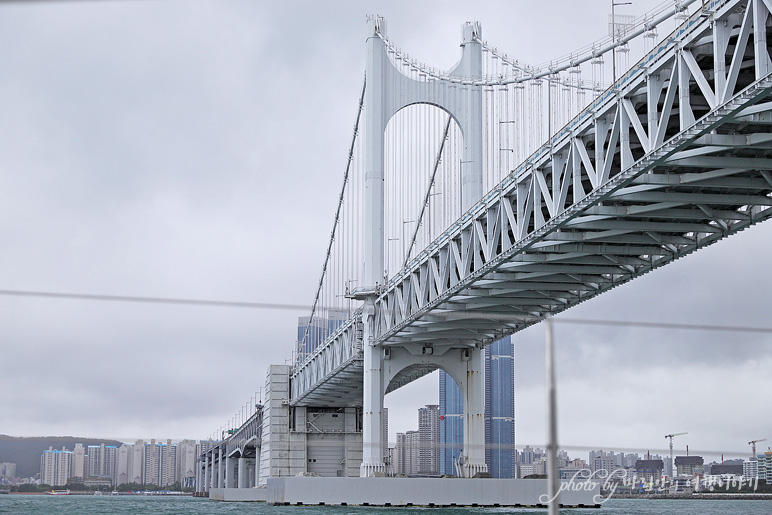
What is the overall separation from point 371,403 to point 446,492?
637 centimetres

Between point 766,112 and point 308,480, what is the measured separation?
112ft

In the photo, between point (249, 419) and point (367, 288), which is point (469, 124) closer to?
point (367, 288)

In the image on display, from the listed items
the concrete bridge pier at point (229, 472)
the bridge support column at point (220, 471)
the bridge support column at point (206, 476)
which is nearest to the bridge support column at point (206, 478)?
the bridge support column at point (206, 476)

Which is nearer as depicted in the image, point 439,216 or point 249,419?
point 439,216

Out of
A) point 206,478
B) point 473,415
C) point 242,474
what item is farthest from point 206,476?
point 473,415

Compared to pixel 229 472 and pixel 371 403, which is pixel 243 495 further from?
pixel 371 403

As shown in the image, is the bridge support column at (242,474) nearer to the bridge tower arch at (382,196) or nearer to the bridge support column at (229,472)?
the bridge support column at (229,472)

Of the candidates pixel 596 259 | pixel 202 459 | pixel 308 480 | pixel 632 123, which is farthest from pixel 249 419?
pixel 632 123

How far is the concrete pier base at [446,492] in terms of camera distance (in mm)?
46000

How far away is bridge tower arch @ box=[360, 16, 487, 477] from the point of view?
163 feet

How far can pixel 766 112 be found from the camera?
Result: 800 inches

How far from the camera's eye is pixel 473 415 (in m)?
51.3

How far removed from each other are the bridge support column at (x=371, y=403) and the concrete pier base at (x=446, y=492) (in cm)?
209

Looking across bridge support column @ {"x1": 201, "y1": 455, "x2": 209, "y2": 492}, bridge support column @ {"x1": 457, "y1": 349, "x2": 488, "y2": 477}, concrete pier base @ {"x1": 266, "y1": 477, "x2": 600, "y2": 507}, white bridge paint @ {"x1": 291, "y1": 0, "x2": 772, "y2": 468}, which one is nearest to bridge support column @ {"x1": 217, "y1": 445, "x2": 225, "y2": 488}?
bridge support column @ {"x1": 201, "y1": 455, "x2": 209, "y2": 492}
